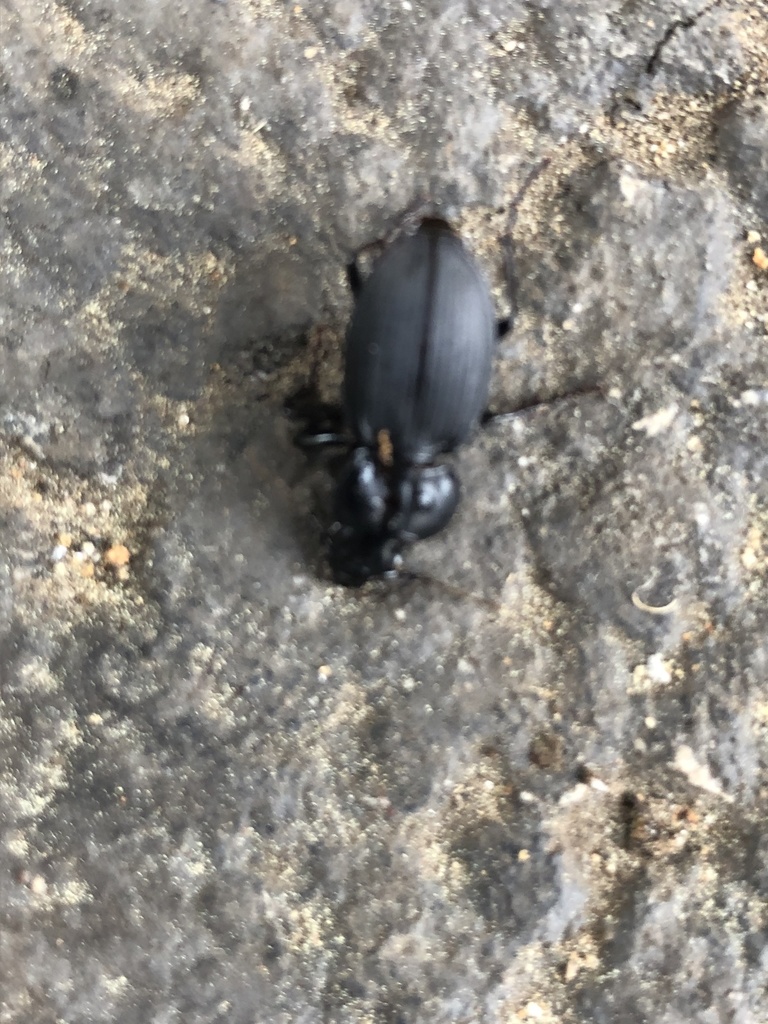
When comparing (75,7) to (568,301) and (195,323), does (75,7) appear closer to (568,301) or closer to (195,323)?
(195,323)

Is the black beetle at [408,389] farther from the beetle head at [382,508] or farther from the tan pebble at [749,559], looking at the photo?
the tan pebble at [749,559]

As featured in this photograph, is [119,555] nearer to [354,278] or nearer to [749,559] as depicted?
Result: [354,278]

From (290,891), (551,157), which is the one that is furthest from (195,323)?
(290,891)

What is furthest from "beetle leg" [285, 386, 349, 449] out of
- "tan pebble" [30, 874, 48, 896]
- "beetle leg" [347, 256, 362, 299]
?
"tan pebble" [30, 874, 48, 896]

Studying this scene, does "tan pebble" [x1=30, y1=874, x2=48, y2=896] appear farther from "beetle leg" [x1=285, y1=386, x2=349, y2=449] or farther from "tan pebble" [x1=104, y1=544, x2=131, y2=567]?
"beetle leg" [x1=285, y1=386, x2=349, y2=449]

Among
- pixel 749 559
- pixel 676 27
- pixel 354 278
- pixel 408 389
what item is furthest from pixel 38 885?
pixel 676 27

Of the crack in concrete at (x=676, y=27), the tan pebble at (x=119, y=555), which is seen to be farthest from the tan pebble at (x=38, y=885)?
the crack in concrete at (x=676, y=27)
